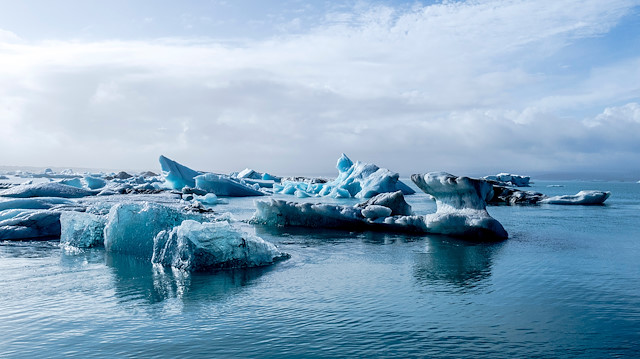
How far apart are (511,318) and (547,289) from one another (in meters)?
1.74

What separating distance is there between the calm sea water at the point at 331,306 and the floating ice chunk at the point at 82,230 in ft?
1.69

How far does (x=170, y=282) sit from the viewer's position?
7.19 m

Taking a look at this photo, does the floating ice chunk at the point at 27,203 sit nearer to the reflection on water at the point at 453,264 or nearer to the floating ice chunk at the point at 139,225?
the floating ice chunk at the point at 139,225

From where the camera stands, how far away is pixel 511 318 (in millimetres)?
5566

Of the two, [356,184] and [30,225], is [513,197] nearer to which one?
[356,184]

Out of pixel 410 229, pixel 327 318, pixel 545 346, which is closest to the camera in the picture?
pixel 545 346

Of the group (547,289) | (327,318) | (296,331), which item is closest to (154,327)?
(296,331)

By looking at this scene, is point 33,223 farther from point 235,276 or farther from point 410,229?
point 410,229

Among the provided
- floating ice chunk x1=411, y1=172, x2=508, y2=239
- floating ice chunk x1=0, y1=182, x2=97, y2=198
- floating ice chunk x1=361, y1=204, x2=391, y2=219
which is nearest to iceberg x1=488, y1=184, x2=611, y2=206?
floating ice chunk x1=361, y1=204, x2=391, y2=219

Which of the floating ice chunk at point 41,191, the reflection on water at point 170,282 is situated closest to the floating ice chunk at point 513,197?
the floating ice chunk at point 41,191

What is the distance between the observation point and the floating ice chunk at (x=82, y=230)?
10602mm

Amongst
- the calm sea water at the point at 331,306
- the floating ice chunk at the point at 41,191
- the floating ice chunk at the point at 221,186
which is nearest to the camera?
the calm sea water at the point at 331,306

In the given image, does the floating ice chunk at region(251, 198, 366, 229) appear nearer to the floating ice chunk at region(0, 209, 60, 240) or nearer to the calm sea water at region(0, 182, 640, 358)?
the calm sea water at region(0, 182, 640, 358)

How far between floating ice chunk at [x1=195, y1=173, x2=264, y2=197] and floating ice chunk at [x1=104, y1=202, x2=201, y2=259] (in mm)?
20667
